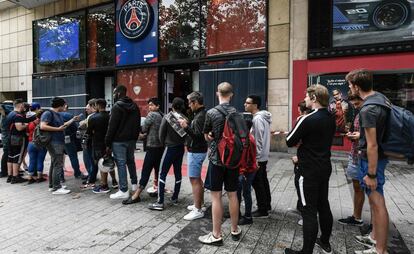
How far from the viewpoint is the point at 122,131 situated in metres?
5.55

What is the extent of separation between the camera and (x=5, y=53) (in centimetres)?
1778

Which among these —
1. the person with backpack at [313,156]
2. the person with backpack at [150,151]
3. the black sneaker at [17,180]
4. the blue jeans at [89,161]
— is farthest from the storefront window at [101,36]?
the person with backpack at [313,156]

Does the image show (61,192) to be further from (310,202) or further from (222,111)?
(310,202)

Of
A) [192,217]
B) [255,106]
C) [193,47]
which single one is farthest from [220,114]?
[193,47]

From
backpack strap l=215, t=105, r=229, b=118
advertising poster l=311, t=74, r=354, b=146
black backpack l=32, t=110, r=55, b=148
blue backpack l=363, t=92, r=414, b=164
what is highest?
advertising poster l=311, t=74, r=354, b=146

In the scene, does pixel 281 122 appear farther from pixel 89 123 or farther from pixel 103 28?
Answer: pixel 103 28

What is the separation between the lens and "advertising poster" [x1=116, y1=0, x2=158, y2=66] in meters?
12.7

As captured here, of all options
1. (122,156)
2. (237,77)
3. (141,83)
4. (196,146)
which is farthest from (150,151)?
(141,83)

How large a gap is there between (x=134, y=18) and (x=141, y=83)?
2.62 m

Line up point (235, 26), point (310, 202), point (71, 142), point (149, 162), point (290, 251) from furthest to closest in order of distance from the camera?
1. point (235, 26)
2. point (71, 142)
3. point (149, 162)
4. point (290, 251)
5. point (310, 202)

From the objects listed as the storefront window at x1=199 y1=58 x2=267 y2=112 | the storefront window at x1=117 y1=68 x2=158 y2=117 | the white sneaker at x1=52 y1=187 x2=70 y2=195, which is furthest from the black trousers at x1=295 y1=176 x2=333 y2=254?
the storefront window at x1=117 y1=68 x2=158 y2=117

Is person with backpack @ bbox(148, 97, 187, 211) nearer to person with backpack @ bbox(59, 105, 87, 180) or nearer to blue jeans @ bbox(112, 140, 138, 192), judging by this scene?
blue jeans @ bbox(112, 140, 138, 192)

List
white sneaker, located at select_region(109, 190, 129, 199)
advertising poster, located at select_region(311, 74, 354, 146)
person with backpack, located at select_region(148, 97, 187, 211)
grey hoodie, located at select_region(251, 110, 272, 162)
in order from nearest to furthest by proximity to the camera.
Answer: grey hoodie, located at select_region(251, 110, 272, 162) < person with backpack, located at select_region(148, 97, 187, 211) < white sneaker, located at select_region(109, 190, 129, 199) < advertising poster, located at select_region(311, 74, 354, 146)

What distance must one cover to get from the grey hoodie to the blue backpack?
5.08 feet
